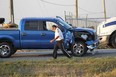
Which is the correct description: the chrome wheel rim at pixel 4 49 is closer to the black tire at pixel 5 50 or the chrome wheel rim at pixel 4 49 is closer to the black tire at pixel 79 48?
the black tire at pixel 5 50

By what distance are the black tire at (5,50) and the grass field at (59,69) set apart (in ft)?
16.1

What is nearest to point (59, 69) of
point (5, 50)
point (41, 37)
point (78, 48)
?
point (78, 48)

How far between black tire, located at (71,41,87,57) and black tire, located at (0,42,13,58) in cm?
296

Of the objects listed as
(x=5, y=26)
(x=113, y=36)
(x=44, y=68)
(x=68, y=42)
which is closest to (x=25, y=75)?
(x=44, y=68)

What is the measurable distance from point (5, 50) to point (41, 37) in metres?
1.81

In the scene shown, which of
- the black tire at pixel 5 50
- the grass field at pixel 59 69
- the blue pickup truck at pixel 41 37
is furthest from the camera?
the black tire at pixel 5 50

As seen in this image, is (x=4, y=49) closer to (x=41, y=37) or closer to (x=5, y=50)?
(x=5, y=50)

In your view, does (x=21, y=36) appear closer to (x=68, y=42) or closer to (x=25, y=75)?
(x=68, y=42)

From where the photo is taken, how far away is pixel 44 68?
1253 cm

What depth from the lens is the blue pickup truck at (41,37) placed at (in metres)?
17.4

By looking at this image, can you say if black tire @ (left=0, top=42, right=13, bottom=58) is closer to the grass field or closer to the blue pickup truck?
the blue pickup truck

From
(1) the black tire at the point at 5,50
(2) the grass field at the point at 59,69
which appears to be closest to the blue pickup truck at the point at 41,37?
(1) the black tire at the point at 5,50

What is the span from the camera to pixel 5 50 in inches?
699

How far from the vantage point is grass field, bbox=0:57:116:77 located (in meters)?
12.2
